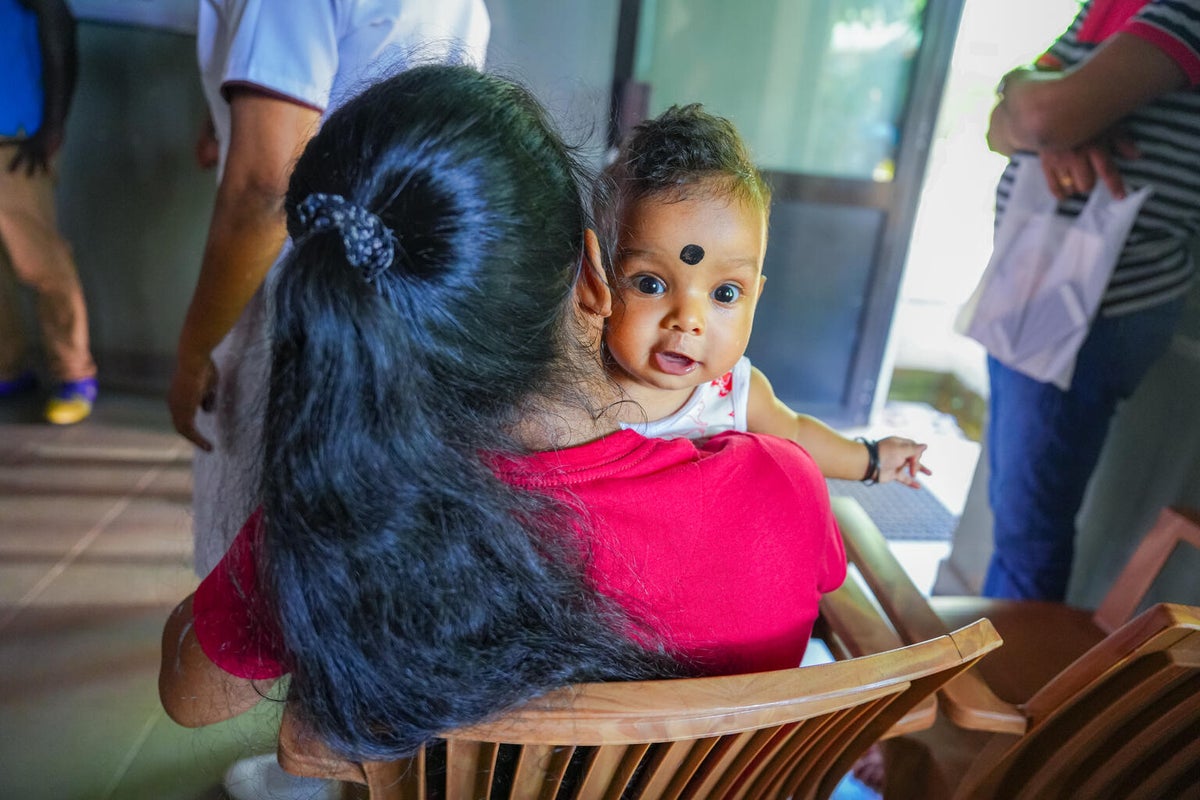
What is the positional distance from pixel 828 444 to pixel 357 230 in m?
0.77

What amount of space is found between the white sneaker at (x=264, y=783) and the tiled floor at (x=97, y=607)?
0.05m

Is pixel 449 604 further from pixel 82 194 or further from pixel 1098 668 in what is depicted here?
pixel 82 194

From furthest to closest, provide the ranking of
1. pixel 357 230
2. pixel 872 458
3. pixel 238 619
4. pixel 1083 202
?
pixel 1083 202 < pixel 872 458 < pixel 238 619 < pixel 357 230

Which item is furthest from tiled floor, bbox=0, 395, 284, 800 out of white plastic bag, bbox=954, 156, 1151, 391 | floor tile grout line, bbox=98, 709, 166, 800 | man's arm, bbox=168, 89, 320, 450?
white plastic bag, bbox=954, 156, 1151, 391

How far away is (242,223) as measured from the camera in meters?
0.90

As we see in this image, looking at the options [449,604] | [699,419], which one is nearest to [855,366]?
[699,419]

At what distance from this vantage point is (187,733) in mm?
1368

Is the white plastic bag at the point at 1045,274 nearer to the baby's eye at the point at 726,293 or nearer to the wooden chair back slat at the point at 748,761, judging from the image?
the baby's eye at the point at 726,293

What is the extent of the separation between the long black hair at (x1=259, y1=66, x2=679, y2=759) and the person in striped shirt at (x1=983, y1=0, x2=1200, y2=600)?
3.17ft

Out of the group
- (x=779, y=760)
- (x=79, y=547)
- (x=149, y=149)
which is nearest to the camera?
(x=779, y=760)

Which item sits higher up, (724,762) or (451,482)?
(451,482)

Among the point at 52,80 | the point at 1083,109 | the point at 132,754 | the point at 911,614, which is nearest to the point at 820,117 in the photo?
the point at 1083,109

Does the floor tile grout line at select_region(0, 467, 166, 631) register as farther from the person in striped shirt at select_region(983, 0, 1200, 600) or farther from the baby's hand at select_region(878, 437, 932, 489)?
the person in striped shirt at select_region(983, 0, 1200, 600)

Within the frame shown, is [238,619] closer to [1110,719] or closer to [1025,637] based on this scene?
[1110,719]
